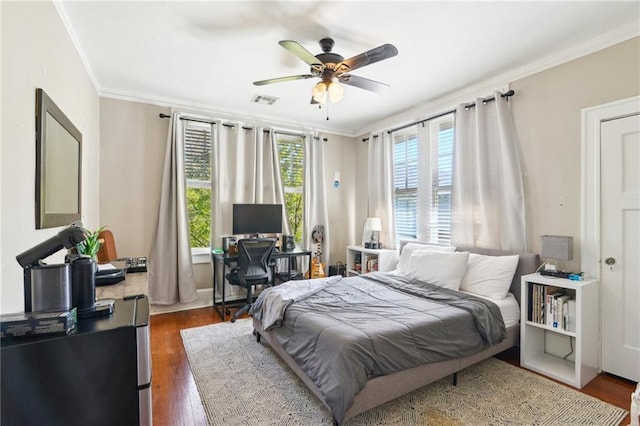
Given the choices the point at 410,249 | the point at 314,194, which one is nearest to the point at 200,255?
the point at 314,194

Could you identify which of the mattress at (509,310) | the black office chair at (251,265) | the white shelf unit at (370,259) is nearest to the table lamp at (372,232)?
the white shelf unit at (370,259)

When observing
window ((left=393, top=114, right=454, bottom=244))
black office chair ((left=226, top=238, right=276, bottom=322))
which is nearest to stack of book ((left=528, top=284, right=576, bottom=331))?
window ((left=393, top=114, right=454, bottom=244))

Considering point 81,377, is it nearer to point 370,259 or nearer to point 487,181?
point 487,181

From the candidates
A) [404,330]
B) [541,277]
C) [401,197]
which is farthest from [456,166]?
[404,330]

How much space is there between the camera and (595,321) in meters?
2.45

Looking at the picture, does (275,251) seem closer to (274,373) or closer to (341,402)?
(274,373)

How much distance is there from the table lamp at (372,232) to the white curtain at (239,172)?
135 centimetres

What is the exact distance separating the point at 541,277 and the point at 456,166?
4.83 ft

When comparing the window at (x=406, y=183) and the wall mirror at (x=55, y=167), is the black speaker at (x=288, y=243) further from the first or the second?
the wall mirror at (x=55, y=167)

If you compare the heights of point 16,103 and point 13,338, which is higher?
point 16,103

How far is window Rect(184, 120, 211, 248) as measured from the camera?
4.15 meters

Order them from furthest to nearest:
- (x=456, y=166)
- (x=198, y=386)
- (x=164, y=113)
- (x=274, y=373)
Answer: (x=164, y=113), (x=456, y=166), (x=274, y=373), (x=198, y=386)

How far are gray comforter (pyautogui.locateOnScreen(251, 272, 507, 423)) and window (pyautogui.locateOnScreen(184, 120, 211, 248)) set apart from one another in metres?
1.85

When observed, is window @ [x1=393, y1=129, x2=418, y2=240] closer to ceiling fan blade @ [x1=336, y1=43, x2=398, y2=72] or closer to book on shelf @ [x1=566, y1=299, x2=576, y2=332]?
book on shelf @ [x1=566, y1=299, x2=576, y2=332]
